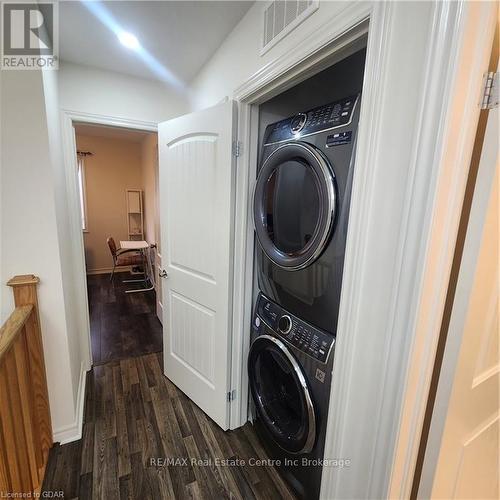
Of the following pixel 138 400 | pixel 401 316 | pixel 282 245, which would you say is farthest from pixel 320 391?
pixel 138 400

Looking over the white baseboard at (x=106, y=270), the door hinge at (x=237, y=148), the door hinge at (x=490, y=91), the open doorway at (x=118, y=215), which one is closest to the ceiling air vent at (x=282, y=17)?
the door hinge at (x=237, y=148)

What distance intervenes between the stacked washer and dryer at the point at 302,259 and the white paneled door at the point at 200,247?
200 mm

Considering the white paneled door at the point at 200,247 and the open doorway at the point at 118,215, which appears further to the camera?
the open doorway at the point at 118,215

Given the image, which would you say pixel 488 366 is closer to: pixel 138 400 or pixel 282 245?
pixel 282 245

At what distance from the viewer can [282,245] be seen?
4.15ft

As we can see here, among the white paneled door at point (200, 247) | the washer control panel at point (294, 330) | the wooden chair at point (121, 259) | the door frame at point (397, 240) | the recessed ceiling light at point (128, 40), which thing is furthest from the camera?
the wooden chair at point (121, 259)

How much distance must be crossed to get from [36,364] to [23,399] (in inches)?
9.1

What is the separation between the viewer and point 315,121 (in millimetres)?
1069

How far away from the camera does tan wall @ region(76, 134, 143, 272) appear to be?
4.72 m

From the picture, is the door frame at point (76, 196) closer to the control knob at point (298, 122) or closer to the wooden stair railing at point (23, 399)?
the wooden stair railing at point (23, 399)

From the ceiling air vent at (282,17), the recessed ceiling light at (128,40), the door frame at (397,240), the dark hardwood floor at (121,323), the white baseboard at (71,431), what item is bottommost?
the dark hardwood floor at (121,323)

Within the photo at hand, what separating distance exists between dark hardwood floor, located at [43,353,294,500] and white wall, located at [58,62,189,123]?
7.07ft

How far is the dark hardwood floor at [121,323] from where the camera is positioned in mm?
2561

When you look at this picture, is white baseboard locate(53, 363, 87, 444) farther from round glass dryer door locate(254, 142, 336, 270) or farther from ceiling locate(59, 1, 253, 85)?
ceiling locate(59, 1, 253, 85)
